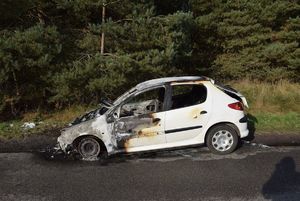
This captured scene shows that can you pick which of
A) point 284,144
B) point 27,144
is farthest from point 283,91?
point 27,144

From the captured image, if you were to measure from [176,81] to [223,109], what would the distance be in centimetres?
111

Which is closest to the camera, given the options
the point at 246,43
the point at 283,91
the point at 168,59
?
the point at 168,59

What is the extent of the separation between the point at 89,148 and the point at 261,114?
6.06 meters

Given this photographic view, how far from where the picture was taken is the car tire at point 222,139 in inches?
366

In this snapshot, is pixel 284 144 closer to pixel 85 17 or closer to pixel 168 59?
pixel 168 59

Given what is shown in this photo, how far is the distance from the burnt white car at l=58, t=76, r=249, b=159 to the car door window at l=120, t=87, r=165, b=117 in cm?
3

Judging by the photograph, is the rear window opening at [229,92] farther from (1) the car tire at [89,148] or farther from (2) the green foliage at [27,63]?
(2) the green foliage at [27,63]

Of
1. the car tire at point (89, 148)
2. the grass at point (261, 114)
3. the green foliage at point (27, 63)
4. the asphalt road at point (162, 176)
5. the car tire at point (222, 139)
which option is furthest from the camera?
the grass at point (261, 114)

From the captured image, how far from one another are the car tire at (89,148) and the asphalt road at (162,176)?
0.87 ft

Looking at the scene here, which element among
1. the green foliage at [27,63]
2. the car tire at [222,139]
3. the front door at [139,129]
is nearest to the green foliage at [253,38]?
the green foliage at [27,63]

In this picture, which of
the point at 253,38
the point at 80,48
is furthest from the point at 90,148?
the point at 253,38

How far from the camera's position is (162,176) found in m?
7.94

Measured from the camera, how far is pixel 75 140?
30.2 feet

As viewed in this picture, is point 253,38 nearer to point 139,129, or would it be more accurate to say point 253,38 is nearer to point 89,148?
point 139,129
